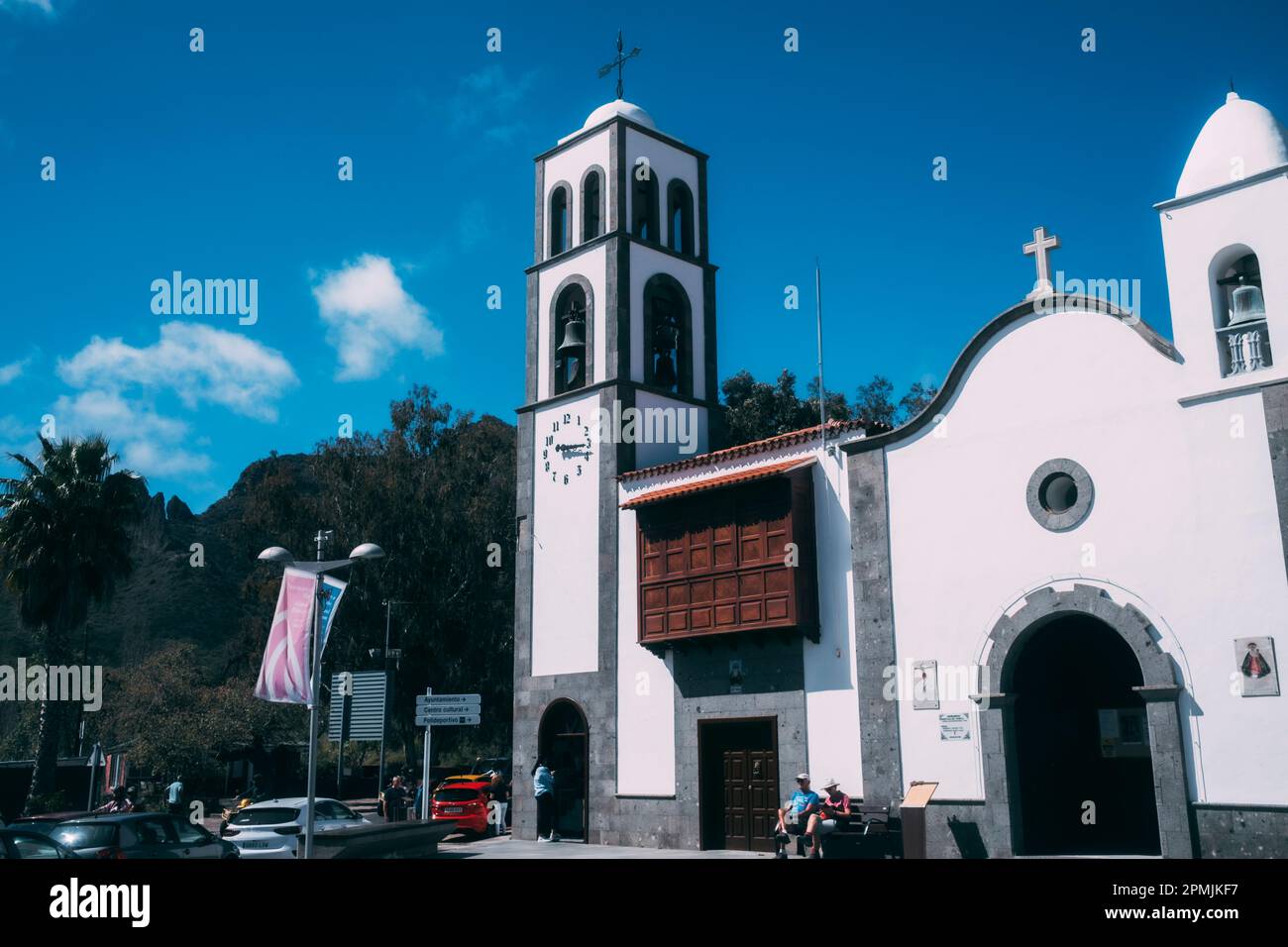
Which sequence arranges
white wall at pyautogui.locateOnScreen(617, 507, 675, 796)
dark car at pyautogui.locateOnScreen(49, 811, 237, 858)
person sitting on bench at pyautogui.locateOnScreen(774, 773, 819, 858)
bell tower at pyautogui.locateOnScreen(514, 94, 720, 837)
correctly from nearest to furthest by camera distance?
dark car at pyautogui.locateOnScreen(49, 811, 237, 858)
person sitting on bench at pyautogui.locateOnScreen(774, 773, 819, 858)
white wall at pyautogui.locateOnScreen(617, 507, 675, 796)
bell tower at pyautogui.locateOnScreen(514, 94, 720, 837)

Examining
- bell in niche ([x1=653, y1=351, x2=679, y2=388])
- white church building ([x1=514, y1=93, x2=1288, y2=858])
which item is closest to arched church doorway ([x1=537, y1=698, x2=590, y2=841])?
white church building ([x1=514, y1=93, x2=1288, y2=858])

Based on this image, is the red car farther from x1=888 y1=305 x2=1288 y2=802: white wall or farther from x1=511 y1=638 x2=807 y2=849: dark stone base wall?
x1=888 y1=305 x2=1288 y2=802: white wall

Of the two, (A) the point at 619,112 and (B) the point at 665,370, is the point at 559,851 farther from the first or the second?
(A) the point at 619,112

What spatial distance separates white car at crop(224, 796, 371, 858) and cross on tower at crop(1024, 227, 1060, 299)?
47.4 ft

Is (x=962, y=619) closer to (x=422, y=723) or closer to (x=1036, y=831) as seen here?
(x=1036, y=831)

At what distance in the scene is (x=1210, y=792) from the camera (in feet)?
50.0

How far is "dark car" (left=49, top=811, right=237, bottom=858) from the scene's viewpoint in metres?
14.4

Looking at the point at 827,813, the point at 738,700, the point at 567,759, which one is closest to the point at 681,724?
the point at 738,700

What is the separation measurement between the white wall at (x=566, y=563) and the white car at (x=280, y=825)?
5541 millimetres

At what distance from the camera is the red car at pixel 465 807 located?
26250 millimetres

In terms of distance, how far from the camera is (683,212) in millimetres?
27219

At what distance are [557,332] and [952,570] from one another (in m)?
11.7
